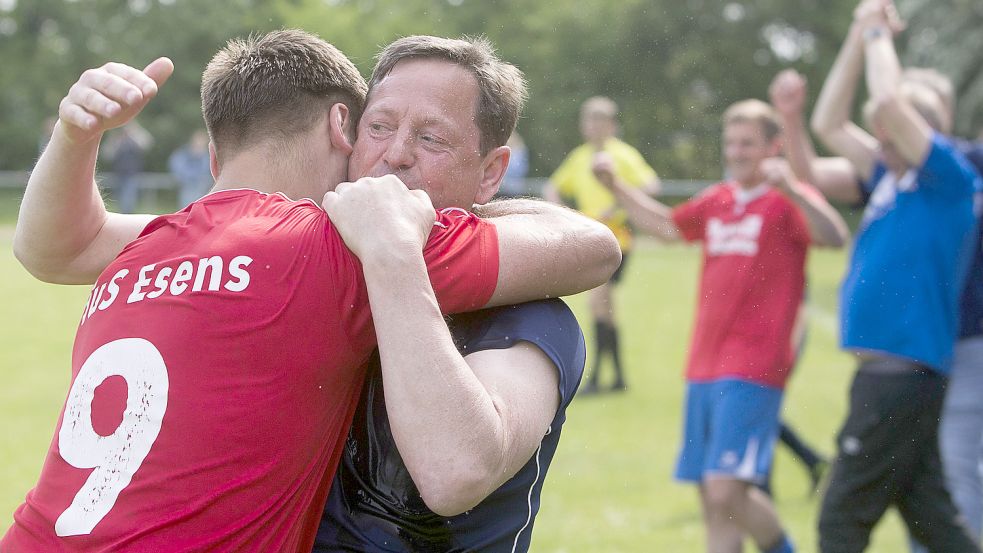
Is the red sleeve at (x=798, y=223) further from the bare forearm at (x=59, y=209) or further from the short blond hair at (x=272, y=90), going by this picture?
the bare forearm at (x=59, y=209)

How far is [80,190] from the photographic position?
2.49 metres

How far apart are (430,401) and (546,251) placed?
1.60 feet

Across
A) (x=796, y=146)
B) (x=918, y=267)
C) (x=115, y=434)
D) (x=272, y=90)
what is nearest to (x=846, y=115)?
(x=796, y=146)

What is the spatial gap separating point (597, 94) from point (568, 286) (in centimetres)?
3438

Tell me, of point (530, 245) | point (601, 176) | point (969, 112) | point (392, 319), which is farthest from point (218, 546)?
point (969, 112)

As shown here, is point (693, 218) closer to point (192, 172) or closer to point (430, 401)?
point (430, 401)

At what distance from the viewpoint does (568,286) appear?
2346 mm

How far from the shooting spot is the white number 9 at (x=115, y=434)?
77.0 inches

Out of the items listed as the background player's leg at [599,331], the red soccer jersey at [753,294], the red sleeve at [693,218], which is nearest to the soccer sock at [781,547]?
the red soccer jersey at [753,294]

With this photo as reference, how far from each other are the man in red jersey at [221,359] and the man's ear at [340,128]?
0.65ft

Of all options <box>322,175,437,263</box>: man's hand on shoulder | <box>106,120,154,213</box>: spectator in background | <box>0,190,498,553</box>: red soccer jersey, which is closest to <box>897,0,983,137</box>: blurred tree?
<box>106,120,154,213</box>: spectator in background

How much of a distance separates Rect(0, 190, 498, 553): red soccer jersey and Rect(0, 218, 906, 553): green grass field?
4.12 meters

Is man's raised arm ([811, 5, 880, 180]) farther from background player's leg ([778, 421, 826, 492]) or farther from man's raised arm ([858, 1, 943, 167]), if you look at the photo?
background player's leg ([778, 421, 826, 492])

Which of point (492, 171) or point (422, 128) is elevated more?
point (422, 128)
